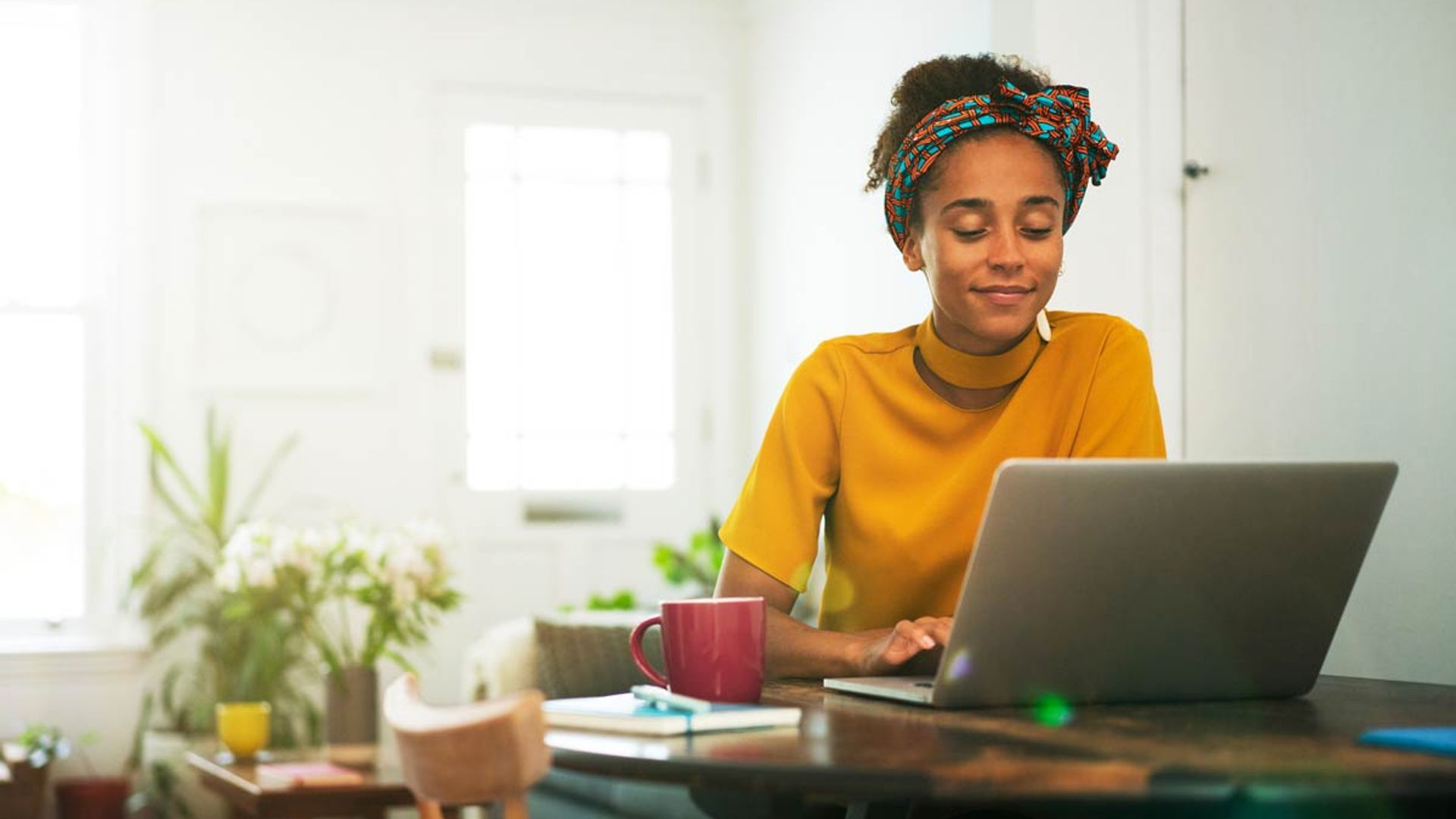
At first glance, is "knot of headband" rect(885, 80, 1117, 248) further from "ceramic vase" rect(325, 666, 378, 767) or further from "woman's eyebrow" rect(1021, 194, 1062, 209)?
"ceramic vase" rect(325, 666, 378, 767)

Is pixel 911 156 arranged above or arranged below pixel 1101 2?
below

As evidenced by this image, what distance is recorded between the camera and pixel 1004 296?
1.73 meters

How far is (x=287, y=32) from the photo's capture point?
576cm

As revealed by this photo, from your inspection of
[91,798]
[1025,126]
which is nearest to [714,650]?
[1025,126]

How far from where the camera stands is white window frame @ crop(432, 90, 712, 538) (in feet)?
19.3

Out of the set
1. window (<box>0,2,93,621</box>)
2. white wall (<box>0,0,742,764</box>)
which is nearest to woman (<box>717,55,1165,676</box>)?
white wall (<box>0,0,742,764</box>)

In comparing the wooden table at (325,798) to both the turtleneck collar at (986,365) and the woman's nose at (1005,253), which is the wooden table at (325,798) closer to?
the turtleneck collar at (986,365)

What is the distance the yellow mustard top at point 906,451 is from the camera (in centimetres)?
168

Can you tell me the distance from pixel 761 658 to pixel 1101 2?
2258 mm

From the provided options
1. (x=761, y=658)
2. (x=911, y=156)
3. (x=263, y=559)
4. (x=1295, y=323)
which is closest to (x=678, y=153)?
(x=263, y=559)

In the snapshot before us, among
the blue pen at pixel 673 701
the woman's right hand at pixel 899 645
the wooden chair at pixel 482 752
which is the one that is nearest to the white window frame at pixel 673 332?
the woman's right hand at pixel 899 645

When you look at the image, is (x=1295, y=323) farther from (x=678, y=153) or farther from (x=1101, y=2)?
(x=678, y=153)

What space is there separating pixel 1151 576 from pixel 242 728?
3.26 metres

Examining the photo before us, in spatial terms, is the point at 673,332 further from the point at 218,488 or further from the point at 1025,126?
the point at 1025,126
